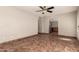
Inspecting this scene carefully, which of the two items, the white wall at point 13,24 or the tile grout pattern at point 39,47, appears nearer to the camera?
the tile grout pattern at point 39,47

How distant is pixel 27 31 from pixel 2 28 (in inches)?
114

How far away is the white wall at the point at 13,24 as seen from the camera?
5.60m

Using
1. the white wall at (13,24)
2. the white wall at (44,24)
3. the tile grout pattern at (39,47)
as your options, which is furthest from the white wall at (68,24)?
the tile grout pattern at (39,47)

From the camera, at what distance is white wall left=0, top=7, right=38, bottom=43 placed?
5605 millimetres

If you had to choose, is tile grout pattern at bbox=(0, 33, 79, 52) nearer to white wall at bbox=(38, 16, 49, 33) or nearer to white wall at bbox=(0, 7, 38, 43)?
white wall at bbox=(0, 7, 38, 43)

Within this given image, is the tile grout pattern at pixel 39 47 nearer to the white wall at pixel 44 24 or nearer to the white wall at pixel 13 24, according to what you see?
the white wall at pixel 13 24

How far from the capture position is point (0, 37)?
5453mm

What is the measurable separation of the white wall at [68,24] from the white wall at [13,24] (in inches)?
109

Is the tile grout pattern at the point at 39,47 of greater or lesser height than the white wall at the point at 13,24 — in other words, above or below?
below

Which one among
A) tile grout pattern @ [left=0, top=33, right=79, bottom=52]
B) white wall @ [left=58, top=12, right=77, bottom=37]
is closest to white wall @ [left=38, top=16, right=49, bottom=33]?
white wall @ [left=58, top=12, right=77, bottom=37]

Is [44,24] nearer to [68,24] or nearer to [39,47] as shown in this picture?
[68,24]

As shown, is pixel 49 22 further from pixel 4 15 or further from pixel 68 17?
pixel 4 15

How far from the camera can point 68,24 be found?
8.88m
